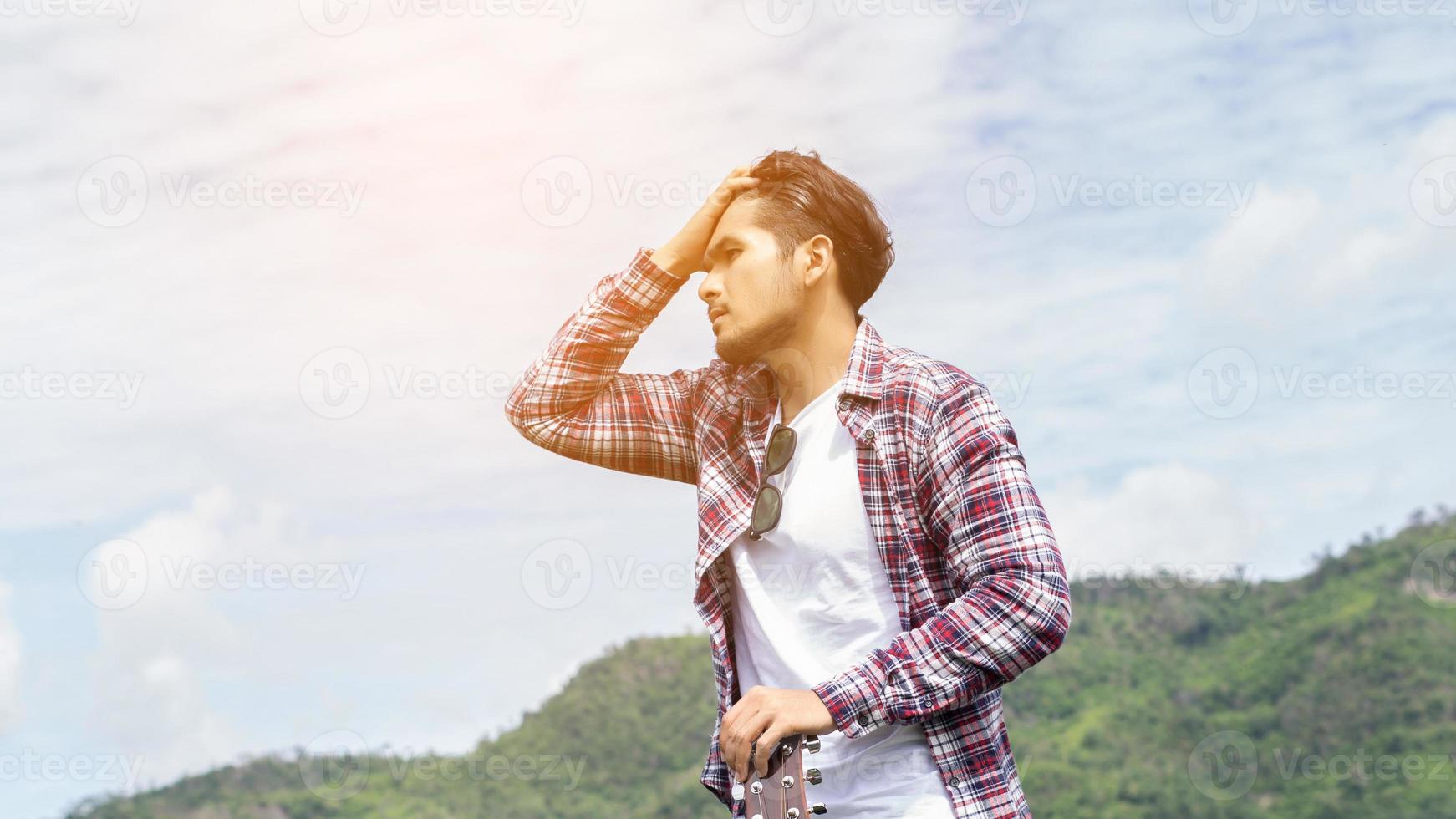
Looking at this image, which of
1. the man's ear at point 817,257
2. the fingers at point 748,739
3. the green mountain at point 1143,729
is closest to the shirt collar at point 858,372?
the man's ear at point 817,257

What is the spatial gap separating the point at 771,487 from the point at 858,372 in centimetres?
26

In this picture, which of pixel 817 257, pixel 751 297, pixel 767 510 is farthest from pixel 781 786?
pixel 817 257

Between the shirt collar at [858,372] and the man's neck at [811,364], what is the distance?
33 millimetres

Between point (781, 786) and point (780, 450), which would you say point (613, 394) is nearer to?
point (780, 450)

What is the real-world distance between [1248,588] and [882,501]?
25.6m

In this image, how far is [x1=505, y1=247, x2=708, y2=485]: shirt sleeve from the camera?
8.94ft

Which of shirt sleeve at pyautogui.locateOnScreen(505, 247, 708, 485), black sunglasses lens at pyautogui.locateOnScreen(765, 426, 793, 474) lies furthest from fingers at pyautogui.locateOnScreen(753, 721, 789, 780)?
shirt sleeve at pyautogui.locateOnScreen(505, 247, 708, 485)

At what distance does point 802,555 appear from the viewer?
231 cm

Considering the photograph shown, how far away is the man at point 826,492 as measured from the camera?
2.06 m

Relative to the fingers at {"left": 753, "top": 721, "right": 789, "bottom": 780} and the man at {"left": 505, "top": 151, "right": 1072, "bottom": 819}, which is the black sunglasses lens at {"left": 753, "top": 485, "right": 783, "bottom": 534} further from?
the fingers at {"left": 753, "top": 721, "right": 789, "bottom": 780}

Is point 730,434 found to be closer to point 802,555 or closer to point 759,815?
point 802,555

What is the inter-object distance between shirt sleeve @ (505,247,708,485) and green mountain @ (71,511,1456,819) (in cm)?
2051

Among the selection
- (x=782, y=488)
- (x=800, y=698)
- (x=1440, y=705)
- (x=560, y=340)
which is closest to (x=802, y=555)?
(x=782, y=488)

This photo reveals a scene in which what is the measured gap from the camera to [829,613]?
7.47 feet
